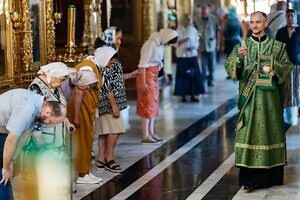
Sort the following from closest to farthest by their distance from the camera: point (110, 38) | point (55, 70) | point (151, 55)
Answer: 1. point (55, 70)
2. point (110, 38)
3. point (151, 55)

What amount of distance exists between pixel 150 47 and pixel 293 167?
2.66 metres

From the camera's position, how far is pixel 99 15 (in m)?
12.5

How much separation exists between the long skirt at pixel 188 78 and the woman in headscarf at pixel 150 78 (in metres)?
4.77

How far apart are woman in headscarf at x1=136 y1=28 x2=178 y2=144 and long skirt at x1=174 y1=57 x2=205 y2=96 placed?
4768 mm

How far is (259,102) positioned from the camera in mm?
8414

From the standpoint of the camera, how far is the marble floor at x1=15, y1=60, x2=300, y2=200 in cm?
848

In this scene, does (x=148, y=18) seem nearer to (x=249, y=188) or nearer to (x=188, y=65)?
(x=188, y=65)

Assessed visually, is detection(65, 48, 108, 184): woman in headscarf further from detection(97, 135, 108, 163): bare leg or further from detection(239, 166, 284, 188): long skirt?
detection(239, 166, 284, 188): long skirt

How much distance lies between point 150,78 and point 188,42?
15.9 ft

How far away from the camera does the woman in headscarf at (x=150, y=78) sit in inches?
447

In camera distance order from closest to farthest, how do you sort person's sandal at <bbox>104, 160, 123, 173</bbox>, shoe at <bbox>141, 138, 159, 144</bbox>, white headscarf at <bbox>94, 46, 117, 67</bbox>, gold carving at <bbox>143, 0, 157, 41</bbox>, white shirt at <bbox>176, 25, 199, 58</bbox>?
white headscarf at <bbox>94, 46, 117, 67</bbox>, person's sandal at <bbox>104, 160, 123, 173</bbox>, shoe at <bbox>141, 138, 159, 144</bbox>, white shirt at <bbox>176, 25, 199, 58</bbox>, gold carving at <bbox>143, 0, 157, 41</bbox>

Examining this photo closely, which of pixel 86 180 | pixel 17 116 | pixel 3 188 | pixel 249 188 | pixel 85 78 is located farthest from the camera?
pixel 86 180

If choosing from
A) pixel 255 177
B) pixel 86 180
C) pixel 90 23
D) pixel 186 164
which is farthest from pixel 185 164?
pixel 90 23

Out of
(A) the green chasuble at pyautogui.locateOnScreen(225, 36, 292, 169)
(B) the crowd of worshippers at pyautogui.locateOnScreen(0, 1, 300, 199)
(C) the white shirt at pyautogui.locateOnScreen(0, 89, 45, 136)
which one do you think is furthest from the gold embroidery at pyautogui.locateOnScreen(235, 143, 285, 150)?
(C) the white shirt at pyautogui.locateOnScreen(0, 89, 45, 136)
